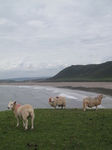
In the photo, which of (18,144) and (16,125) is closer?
(18,144)

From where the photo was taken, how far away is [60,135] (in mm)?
12414

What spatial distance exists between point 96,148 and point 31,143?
3.37 metres

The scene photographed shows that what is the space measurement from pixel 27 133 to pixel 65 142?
289 centimetres

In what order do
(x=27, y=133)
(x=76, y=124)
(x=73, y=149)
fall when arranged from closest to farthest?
(x=73, y=149) < (x=27, y=133) < (x=76, y=124)

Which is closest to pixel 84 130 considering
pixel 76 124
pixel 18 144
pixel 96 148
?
pixel 76 124

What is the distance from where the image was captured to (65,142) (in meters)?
11.2

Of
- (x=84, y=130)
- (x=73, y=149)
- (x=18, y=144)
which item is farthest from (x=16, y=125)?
(x=73, y=149)

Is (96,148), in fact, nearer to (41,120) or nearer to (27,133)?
(27,133)

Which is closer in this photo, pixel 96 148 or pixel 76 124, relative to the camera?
pixel 96 148

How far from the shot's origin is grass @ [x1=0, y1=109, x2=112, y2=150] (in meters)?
10.8

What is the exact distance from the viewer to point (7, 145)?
11.1 meters

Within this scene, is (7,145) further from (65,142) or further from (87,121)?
(87,121)

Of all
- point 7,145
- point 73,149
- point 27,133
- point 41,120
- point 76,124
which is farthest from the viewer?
point 41,120

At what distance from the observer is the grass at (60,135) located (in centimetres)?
1084
